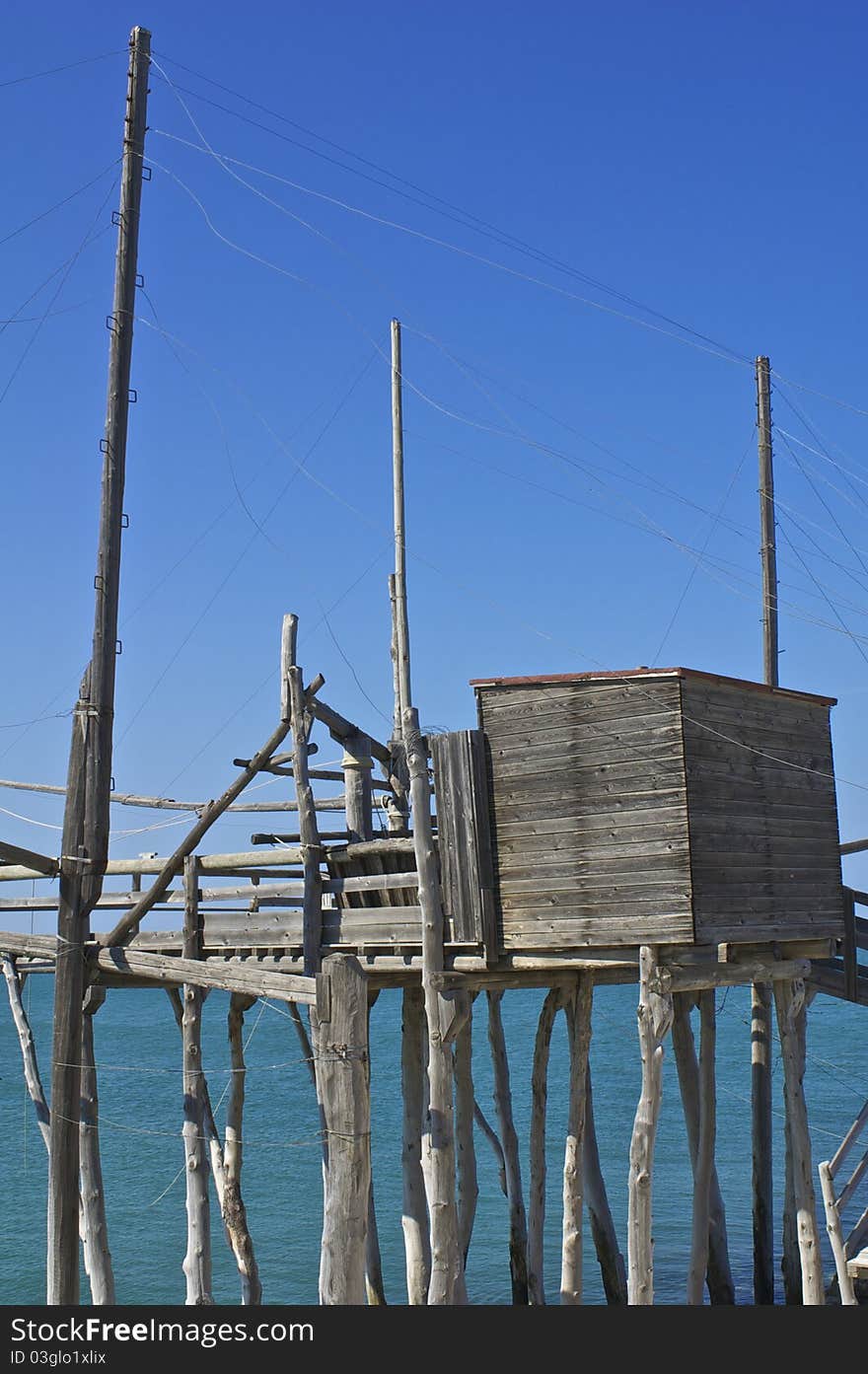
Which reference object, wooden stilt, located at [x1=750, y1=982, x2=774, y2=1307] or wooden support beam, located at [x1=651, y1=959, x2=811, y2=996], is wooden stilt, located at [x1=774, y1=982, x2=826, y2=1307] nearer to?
wooden support beam, located at [x1=651, y1=959, x2=811, y2=996]

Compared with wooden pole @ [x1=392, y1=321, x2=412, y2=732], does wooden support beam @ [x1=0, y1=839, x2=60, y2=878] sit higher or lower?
lower

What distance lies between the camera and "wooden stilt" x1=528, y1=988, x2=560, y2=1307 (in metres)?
15.4

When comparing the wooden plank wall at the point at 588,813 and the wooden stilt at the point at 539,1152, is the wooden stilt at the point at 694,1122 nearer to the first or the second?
the wooden stilt at the point at 539,1152

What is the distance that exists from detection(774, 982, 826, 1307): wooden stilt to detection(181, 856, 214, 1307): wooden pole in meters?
5.84

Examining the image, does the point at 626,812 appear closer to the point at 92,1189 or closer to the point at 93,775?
the point at 93,775

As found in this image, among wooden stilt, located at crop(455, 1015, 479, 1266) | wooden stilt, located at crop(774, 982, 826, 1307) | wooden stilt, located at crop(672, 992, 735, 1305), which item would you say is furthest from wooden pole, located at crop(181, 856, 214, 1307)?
wooden stilt, located at crop(774, 982, 826, 1307)

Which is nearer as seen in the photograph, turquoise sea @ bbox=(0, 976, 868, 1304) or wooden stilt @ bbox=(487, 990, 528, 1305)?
wooden stilt @ bbox=(487, 990, 528, 1305)

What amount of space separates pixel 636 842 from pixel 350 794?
12.2 ft

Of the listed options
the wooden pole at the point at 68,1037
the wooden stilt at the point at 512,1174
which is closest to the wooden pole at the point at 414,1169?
the wooden stilt at the point at 512,1174

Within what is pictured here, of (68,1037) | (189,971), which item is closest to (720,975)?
(189,971)

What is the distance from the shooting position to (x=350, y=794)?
15.1 metres

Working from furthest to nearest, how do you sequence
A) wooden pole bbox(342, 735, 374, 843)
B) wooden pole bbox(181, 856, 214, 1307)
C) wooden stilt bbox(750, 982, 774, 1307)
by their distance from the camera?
wooden stilt bbox(750, 982, 774, 1307), wooden pole bbox(342, 735, 374, 843), wooden pole bbox(181, 856, 214, 1307)

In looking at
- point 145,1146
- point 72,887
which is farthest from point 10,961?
point 145,1146

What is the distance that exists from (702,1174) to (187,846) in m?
6.59
